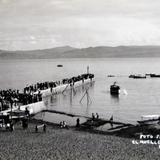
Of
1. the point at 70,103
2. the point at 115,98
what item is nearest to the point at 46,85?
the point at 70,103

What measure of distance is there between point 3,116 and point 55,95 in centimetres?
3636

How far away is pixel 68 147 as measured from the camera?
28859 mm

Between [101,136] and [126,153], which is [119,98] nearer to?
[101,136]

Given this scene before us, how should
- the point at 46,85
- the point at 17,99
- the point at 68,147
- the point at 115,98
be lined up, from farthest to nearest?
the point at 115,98 → the point at 46,85 → the point at 17,99 → the point at 68,147

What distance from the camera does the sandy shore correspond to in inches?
1035

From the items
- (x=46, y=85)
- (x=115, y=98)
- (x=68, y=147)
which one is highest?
(x=46, y=85)

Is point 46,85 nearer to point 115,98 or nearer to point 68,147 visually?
point 115,98

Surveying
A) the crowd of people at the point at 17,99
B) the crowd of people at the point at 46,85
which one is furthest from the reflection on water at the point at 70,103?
the crowd of people at the point at 17,99

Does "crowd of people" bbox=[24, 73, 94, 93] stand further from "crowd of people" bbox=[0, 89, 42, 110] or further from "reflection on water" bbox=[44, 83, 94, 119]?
"crowd of people" bbox=[0, 89, 42, 110]

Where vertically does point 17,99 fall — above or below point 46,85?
below

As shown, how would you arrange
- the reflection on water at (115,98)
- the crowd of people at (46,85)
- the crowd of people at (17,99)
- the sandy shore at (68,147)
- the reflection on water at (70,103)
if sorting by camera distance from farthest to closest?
1. the reflection on water at (115,98)
2. the crowd of people at (46,85)
3. the reflection on water at (70,103)
4. the crowd of people at (17,99)
5. the sandy shore at (68,147)

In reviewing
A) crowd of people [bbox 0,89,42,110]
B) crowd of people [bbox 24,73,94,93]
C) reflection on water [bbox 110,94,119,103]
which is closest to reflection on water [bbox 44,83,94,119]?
crowd of people [bbox 24,73,94,93]

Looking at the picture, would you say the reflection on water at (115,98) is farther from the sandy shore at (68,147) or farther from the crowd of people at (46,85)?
the sandy shore at (68,147)

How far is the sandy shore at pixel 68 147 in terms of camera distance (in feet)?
86.2
